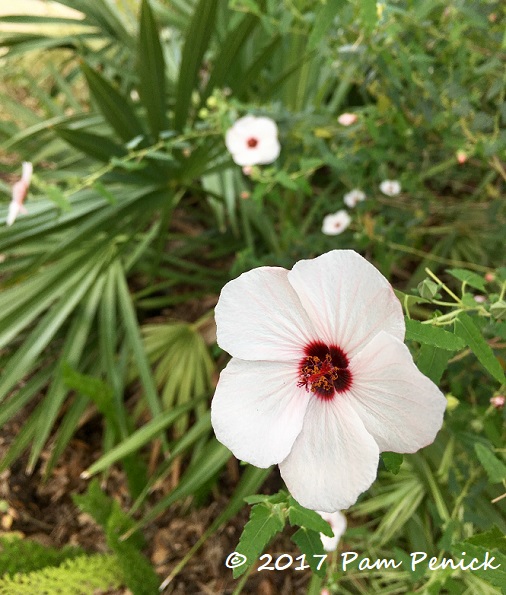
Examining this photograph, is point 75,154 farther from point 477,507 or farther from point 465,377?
point 477,507

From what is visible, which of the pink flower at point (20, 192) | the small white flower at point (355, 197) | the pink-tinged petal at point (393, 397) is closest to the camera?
the pink-tinged petal at point (393, 397)

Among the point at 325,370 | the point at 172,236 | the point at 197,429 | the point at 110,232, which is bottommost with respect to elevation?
the point at 197,429

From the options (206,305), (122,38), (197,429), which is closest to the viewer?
(197,429)

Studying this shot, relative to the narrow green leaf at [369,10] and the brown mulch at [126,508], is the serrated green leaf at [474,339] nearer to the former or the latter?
the narrow green leaf at [369,10]

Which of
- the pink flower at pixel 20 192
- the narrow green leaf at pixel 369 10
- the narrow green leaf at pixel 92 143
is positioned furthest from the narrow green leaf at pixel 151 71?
the narrow green leaf at pixel 369 10

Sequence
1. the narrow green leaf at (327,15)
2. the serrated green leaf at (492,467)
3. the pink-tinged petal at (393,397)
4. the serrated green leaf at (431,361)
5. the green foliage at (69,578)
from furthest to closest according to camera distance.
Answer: the green foliage at (69,578) → the narrow green leaf at (327,15) → the serrated green leaf at (492,467) → the serrated green leaf at (431,361) → the pink-tinged petal at (393,397)

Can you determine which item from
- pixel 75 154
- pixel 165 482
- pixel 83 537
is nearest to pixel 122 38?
pixel 75 154

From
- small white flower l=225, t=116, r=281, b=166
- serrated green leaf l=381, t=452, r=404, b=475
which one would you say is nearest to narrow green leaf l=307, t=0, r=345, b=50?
small white flower l=225, t=116, r=281, b=166

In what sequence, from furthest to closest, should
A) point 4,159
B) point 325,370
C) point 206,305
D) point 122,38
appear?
1. point 4,159
2. point 206,305
3. point 122,38
4. point 325,370
